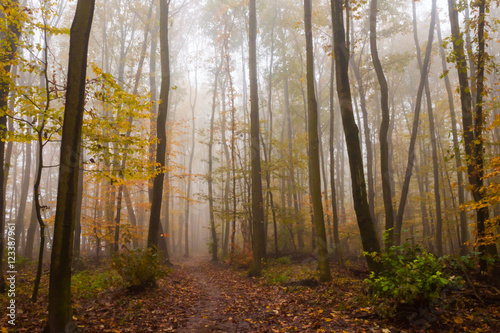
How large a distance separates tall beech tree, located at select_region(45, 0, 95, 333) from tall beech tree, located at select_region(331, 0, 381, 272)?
498cm

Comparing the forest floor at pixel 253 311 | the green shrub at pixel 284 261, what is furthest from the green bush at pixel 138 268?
the green shrub at pixel 284 261

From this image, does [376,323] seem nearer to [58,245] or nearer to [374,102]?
[58,245]

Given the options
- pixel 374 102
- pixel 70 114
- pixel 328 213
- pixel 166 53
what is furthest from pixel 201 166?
pixel 70 114

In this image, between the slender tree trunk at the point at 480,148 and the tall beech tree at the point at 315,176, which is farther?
the tall beech tree at the point at 315,176

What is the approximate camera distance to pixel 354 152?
588 cm

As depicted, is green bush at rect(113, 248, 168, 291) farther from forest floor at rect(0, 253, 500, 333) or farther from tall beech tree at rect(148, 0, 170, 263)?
tall beech tree at rect(148, 0, 170, 263)

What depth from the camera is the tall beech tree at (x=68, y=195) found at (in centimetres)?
376

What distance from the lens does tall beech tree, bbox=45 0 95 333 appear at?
Answer: 3756 millimetres

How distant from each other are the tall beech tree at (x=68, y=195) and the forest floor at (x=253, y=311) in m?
0.68

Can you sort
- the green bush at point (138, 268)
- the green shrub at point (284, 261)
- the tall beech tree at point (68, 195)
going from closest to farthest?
1. the tall beech tree at point (68, 195)
2. the green bush at point (138, 268)
3. the green shrub at point (284, 261)

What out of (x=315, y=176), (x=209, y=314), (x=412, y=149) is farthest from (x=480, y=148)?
(x=209, y=314)

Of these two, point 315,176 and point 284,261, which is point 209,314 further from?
point 284,261

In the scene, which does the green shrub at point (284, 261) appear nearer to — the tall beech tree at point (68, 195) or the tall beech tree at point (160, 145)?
the tall beech tree at point (160, 145)

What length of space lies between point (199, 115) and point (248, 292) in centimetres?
3159
